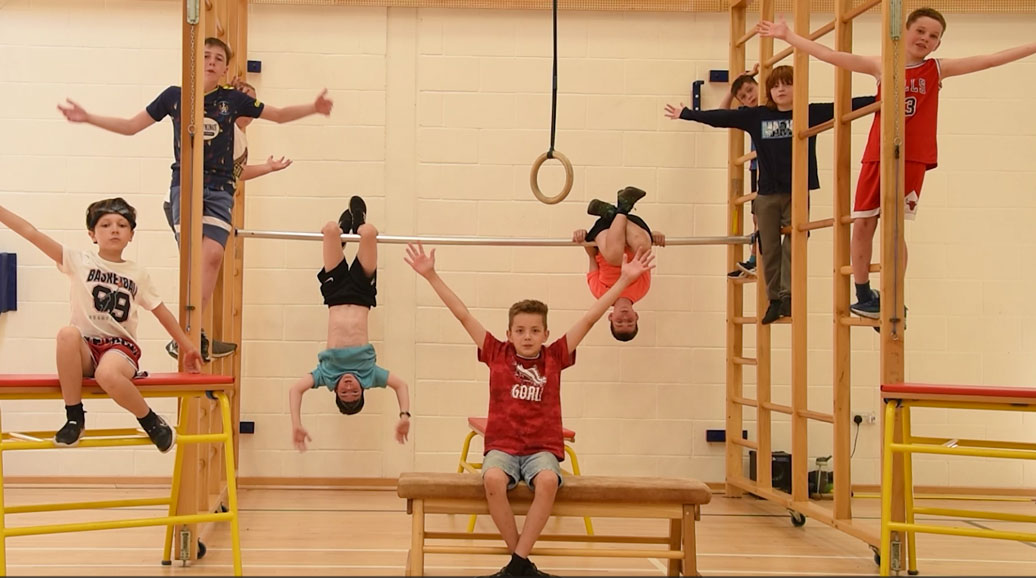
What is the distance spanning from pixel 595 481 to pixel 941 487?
11.3 feet

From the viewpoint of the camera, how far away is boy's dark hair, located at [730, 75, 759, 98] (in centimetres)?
575

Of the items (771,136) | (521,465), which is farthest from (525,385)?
(771,136)

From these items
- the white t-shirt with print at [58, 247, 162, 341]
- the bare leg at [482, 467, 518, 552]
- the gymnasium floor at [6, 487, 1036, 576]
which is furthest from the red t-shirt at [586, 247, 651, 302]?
the white t-shirt with print at [58, 247, 162, 341]

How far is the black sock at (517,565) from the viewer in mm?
3664

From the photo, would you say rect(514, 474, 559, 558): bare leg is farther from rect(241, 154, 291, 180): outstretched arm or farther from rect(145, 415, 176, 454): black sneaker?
rect(241, 154, 291, 180): outstretched arm

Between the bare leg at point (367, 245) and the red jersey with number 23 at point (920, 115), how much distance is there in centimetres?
242


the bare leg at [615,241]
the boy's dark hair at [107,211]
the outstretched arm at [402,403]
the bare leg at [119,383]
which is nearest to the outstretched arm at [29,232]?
the boy's dark hair at [107,211]

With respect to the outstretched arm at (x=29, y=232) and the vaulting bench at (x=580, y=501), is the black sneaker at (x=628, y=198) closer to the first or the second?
the vaulting bench at (x=580, y=501)

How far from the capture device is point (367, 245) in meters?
5.18

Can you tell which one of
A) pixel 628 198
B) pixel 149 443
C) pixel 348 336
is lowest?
pixel 149 443

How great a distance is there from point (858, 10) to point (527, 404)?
231cm

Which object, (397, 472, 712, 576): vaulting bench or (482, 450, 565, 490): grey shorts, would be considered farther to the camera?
(482, 450, 565, 490): grey shorts

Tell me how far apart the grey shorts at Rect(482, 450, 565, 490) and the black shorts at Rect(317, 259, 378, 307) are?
1.73 m

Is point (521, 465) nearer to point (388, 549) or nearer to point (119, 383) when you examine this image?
point (388, 549)
